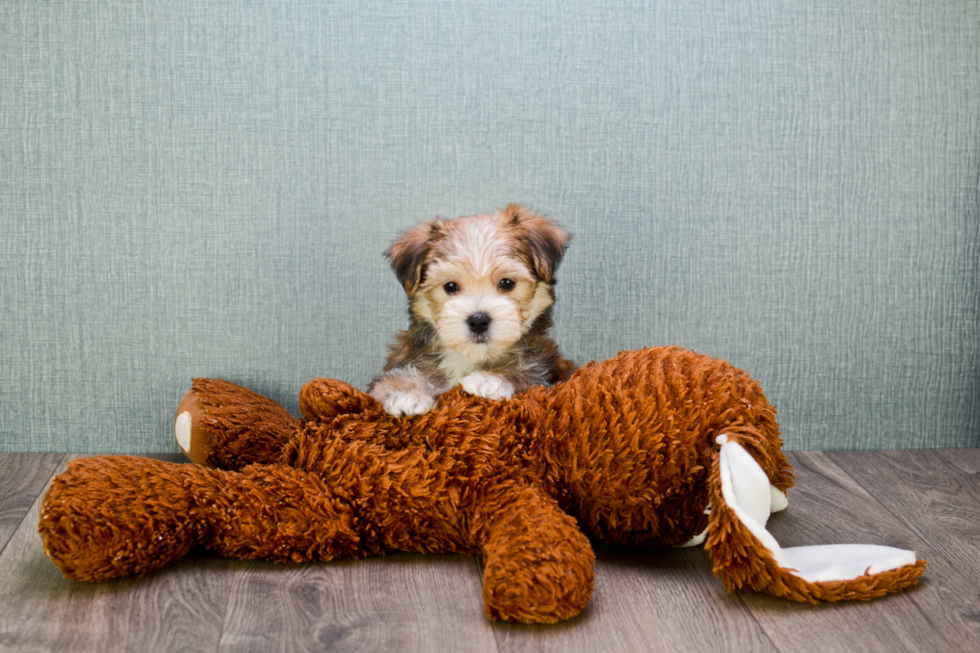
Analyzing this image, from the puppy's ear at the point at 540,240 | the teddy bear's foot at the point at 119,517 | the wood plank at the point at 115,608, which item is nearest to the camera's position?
the wood plank at the point at 115,608

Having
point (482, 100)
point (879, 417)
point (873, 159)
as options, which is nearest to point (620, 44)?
point (482, 100)

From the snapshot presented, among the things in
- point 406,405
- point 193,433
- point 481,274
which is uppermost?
point 481,274

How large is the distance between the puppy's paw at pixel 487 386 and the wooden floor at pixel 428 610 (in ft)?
1.16

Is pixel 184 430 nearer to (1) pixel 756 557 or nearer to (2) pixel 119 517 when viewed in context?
(2) pixel 119 517

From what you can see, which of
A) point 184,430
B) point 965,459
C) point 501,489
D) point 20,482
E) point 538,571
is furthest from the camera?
point 965,459

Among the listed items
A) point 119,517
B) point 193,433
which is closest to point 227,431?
point 193,433

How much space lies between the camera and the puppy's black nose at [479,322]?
1859 mm

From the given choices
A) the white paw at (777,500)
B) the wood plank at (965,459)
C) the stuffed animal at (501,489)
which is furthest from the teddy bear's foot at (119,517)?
the wood plank at (965,459)

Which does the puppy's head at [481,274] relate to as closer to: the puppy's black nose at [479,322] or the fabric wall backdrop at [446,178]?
the puppy's black nose at [479,322]

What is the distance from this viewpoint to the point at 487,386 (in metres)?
1.85

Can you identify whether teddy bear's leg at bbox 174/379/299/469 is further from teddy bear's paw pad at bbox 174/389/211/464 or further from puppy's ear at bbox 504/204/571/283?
puppy's ear at bbox 504/204/571/283

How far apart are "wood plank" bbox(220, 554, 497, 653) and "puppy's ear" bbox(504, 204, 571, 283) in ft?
2.24

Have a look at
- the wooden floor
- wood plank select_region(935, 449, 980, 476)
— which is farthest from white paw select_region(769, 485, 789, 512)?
wood plank select_region(935, 449, 980, 476)

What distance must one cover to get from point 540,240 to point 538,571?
82cm
